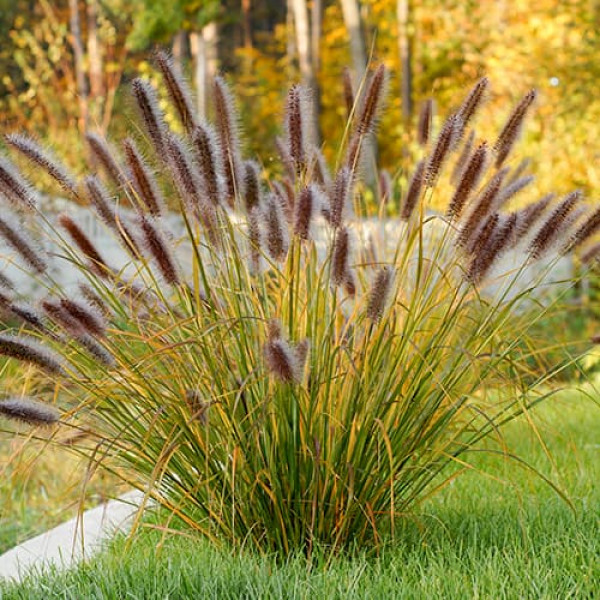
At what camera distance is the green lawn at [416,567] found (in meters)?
2.14

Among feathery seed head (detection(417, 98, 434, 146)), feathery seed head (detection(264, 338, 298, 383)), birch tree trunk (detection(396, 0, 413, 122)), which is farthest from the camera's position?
birch tree trunk (detection(396, 0, 413, 122))

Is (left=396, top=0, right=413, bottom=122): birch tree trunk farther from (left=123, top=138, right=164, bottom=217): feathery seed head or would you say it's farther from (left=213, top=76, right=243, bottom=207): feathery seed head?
(left=123, top=138, right=164, bottom=217): feathery seed head

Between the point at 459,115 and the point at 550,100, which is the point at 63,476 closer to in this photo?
the point at 459,115

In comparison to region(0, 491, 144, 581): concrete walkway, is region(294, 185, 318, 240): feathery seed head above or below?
above

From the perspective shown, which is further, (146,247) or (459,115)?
(459,115)

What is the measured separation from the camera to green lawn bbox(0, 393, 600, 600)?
2145 millimetres

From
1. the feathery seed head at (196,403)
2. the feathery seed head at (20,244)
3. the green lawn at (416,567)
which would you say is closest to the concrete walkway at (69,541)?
the green lawn at (416,567)

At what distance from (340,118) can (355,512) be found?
17480 mm

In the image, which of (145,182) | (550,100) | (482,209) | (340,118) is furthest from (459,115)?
(340,118)

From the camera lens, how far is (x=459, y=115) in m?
2.55

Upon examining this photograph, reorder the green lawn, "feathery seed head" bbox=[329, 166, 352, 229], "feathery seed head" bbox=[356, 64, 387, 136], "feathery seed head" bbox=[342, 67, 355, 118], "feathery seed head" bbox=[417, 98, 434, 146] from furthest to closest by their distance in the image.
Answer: "feathery seed head" bbox=[342, 67, 355, 118]
"feathery seed head" bbox=[417, 98, 434, 146]
"feathery seed head" bbox=[356, 64, 387, 136]
"feathery seed head" bbox=[329, 166, 352, 229]
the green lawn

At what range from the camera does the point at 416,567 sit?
2396 millimetres

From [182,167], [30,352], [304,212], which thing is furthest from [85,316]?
[304,212]

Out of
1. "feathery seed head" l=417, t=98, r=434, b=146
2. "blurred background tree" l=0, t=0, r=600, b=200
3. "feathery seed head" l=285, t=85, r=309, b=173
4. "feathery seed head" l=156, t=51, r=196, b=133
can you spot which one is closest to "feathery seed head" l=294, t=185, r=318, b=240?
"feathery seed head" l=285, t=85, r=309, b=173
